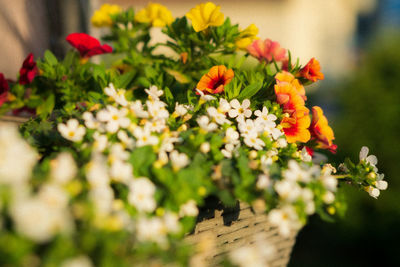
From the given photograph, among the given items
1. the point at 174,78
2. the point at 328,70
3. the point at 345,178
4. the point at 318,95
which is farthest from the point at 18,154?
the point at 328,70

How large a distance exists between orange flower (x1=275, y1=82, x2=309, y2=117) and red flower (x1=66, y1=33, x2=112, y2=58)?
0.57 m

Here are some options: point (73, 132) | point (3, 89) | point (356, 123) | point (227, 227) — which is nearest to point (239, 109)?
point (227, 227)

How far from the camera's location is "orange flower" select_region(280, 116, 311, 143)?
1.01 meters

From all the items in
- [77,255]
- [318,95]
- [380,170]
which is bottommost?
[77,255]

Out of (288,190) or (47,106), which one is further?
(47,106)

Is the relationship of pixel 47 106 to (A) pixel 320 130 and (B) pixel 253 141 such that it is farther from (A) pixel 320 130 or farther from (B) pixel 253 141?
(A) pixel 320 130

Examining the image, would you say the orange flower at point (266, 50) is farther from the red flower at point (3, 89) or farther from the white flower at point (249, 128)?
the red flower at point (3, 89)

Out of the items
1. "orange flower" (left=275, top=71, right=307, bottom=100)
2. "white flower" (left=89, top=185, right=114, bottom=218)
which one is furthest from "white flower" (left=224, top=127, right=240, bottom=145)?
"white flower" (left=89, top=185, right=114, bottom=218)

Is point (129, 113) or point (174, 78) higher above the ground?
point (174, 78)

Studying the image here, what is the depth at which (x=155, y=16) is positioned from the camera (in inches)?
52.4

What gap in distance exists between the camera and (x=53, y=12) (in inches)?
69.9

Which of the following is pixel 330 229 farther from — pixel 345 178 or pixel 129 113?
pixel 129 113

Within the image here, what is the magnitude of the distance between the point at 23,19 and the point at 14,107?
22.7 inches

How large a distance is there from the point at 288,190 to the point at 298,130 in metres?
0.37
